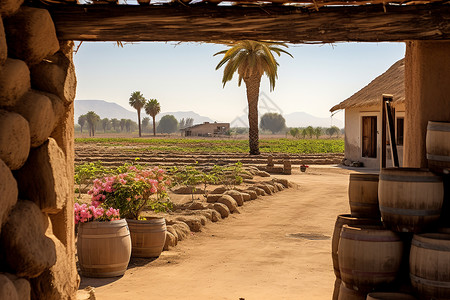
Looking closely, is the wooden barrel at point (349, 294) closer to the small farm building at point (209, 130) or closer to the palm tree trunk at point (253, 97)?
the palm tree trunk at point (253, 97)

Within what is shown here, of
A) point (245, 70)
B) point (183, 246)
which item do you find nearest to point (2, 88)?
point (183, 246)

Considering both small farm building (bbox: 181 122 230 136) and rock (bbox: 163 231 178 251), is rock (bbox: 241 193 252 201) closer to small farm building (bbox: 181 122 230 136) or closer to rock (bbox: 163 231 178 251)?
rock (bbox: 163 231 178 251)

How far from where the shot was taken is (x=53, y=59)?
4395mm

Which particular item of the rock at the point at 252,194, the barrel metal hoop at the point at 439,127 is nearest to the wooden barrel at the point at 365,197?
the barrel metal hoop at the point at 439,127

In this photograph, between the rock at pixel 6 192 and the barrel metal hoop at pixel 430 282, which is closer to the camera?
the rock at pixel 6 192

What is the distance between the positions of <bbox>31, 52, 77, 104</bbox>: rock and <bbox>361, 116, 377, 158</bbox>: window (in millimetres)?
18445

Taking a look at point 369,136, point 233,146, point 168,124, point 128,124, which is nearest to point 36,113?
point 369,136

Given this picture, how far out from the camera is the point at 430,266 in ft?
12.9

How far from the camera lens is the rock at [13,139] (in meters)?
3.53

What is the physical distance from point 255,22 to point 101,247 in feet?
10.3

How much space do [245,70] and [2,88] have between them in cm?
2457

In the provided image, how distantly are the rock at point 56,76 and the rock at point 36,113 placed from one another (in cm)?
24

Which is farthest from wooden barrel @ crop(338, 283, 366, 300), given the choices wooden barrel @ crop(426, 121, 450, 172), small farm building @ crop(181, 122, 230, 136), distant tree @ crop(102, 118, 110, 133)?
distant tree @ crop(102, 118, 110, 133)

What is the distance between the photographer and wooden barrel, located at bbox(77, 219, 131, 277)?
6145 mm
